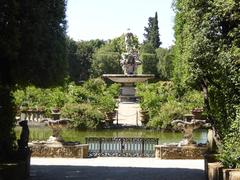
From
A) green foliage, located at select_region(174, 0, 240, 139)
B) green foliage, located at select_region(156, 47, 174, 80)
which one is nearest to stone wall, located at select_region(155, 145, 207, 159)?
green foliage, located at select_region(174, 0, 240, 139)

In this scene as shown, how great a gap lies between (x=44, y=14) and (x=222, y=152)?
5164 mm

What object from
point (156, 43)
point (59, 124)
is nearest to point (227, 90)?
point (59, 124)

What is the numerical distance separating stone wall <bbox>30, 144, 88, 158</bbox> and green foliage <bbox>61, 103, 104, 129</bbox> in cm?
918

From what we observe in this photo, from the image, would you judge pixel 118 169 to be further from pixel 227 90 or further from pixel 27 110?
pixel 27 110

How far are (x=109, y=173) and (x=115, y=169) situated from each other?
3.27ft

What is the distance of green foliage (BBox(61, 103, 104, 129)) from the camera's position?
2697 centimetres

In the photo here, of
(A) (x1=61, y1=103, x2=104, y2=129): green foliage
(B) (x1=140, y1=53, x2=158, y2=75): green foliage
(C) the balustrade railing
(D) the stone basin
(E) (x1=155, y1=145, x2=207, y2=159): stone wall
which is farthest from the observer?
(B) (x1=140, y1=53, x2=158, y2=75): green foliage

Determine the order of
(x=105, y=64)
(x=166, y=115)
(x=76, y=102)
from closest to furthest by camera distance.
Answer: (x=166, y=115) < (x=76, y=102) < (x=105, y=64)

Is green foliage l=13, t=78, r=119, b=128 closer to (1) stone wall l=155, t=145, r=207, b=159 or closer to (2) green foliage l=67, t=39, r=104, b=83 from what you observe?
(1) stone wall l=155, t=145, r=207, b=159

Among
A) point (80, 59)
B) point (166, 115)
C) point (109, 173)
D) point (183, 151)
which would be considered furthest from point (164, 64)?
point (109, 173)

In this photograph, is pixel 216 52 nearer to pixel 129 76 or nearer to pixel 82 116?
pixel 82 116

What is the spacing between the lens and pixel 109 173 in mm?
13898

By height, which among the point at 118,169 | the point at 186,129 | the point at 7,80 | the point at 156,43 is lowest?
the point at 118,169

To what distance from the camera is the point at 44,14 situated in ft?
37.5
